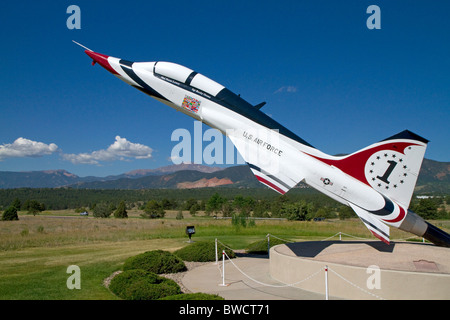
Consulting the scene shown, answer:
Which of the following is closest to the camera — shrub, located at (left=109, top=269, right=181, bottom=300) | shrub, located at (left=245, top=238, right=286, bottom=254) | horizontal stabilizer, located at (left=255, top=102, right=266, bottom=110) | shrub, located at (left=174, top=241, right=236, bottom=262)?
shrub, located at (left=109, top=269, right=181, bottom=300)

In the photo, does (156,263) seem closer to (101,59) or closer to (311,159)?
(311,159)

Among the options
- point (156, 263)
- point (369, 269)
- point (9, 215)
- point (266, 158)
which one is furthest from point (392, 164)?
point (9, 215)

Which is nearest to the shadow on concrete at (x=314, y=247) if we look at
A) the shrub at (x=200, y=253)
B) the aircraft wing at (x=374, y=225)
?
the aircraft wing at (x=374, y=225)

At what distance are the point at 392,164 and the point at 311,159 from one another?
2596 mm

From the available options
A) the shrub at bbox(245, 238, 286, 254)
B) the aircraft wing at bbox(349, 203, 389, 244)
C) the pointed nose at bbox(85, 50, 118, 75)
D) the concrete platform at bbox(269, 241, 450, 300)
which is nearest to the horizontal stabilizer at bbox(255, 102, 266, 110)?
the aircraft wing at bbox(349, 203, 389, 244)

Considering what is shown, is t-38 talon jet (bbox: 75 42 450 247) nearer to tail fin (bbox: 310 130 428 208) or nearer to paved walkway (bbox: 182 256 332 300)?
tail fin (bbox: 310 130 428 208)

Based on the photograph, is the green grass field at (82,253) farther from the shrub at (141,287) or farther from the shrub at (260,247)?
the shrub at (260,247)

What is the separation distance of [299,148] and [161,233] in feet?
61.1

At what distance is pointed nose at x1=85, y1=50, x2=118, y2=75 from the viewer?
14945 millimetres

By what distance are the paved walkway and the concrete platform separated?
0.46m

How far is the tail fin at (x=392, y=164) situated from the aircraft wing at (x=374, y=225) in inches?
37.2

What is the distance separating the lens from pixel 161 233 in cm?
2753
